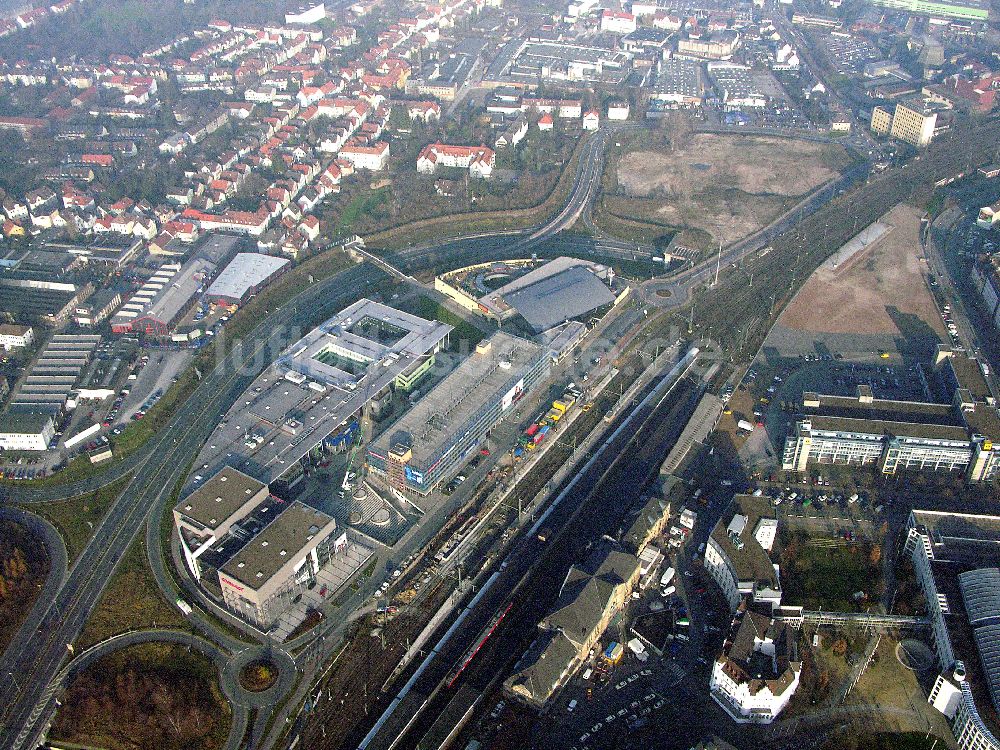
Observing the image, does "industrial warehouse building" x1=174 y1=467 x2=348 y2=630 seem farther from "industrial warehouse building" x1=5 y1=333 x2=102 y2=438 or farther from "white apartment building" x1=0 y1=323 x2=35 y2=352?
"white apartment building" x1=0 y1=323 x2=35 y2=352

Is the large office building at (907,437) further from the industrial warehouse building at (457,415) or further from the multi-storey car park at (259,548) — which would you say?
the multi-storey car park at (259,548)

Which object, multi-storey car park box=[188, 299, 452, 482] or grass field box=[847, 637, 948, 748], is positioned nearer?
grass field box=[847, 637, 948, 748]

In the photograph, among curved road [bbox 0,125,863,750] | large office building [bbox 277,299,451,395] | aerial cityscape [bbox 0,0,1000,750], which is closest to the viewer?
aerial cityscape [bbox 0,0,1000,750]

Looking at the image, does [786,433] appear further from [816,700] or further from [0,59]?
[0,59]

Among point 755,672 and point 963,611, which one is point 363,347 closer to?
point 755,672

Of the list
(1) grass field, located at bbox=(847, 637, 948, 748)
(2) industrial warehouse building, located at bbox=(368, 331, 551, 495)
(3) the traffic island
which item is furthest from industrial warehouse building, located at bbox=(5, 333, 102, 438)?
(1) grass field, located at bbox=(847, 637, 948, 748)

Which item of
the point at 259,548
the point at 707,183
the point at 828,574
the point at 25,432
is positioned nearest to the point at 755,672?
the point at 828,574

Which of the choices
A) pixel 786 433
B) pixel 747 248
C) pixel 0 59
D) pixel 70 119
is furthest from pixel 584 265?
pixel 0 59
